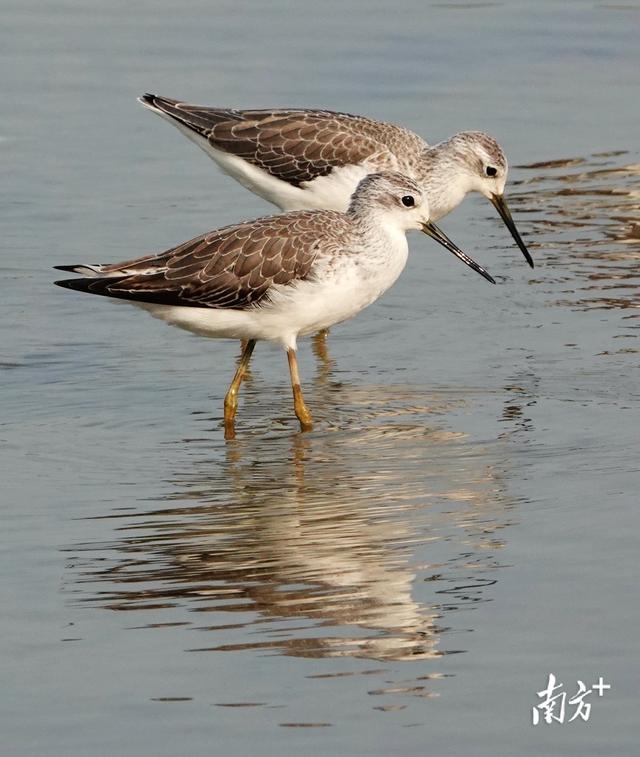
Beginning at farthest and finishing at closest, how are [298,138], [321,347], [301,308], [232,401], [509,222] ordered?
[298,138] → [509,222] → [321,347] → [232,401] → [301,308]

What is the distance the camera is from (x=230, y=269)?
986 centimetres

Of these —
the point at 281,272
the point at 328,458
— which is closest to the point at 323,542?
the point at 328,458

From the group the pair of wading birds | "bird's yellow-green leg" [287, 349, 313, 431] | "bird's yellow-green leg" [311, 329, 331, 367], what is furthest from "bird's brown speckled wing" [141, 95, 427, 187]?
"bird's yellow-green leg" [287, 349, 313, 431]

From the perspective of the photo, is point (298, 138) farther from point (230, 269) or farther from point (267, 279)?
point (267, 279)

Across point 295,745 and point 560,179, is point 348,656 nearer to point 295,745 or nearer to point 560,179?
point 295,745

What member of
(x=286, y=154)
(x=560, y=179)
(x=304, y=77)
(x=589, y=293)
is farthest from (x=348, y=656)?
(x=304, y=77)

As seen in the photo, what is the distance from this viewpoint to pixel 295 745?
18.4 feet

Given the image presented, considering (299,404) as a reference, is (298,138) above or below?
above

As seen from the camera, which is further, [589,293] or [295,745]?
[589,293]

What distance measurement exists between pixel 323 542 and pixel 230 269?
2.61 metres

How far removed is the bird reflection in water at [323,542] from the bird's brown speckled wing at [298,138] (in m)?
3.36

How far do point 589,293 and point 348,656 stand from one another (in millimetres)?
6247
